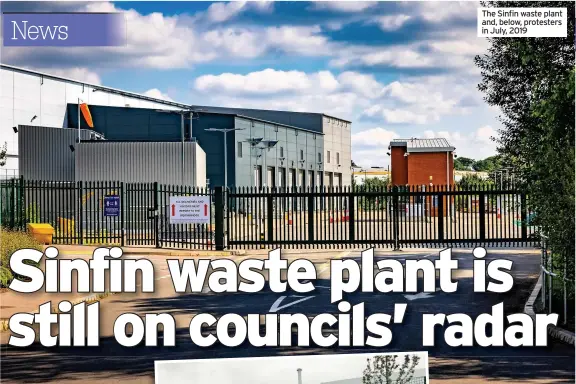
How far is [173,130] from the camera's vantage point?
65250mm

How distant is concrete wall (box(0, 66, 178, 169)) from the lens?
57.1 meters

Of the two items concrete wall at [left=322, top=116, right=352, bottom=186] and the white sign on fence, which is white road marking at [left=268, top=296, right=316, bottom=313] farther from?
concrete wall at [left=322, top=116, right=352, bottom=186]

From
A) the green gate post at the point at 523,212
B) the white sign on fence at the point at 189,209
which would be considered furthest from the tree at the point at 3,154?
the green gate post at the point at 523,212

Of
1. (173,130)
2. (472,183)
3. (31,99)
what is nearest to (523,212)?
(472,183)

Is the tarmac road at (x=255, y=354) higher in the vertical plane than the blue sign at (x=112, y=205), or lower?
lower

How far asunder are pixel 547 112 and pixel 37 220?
27841 mm

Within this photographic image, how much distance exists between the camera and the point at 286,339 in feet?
26.0

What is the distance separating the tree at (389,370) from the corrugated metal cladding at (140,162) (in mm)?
43331

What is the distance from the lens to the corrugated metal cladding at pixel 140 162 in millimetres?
51000

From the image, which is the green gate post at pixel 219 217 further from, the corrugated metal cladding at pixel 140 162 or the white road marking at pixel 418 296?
the corrugated metal cladding at pixel 140 162

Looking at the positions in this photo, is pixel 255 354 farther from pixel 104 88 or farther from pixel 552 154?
pixel 104 88

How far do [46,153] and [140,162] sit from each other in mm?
6561

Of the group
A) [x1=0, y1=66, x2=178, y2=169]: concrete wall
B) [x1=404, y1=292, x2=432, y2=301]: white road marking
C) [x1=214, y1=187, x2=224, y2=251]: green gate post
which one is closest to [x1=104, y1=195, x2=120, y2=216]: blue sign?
[x1=214, y1=187, x2=224, y2=251]: green gate post

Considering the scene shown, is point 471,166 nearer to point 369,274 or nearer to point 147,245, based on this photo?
point 147,245
